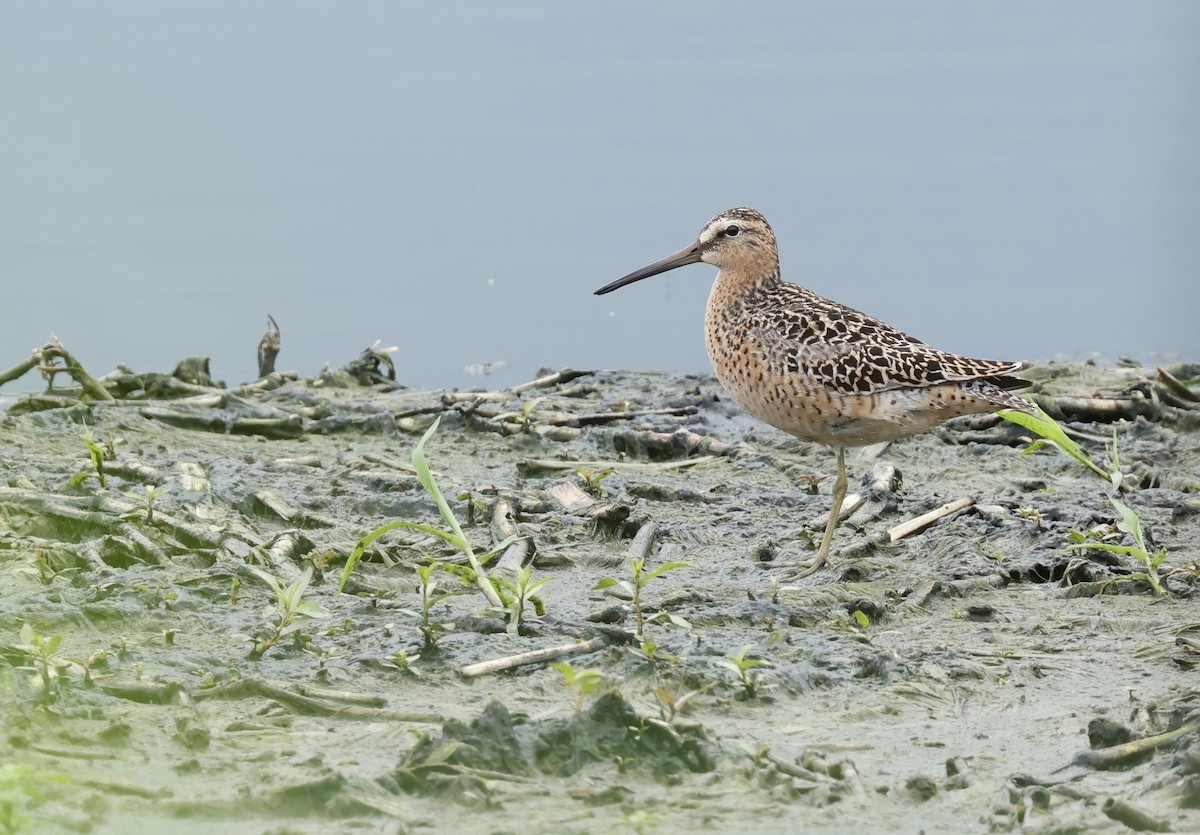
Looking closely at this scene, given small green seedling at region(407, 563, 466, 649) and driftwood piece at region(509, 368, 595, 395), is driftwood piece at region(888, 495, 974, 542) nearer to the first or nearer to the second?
small green seedling at region(407, 563, 466, 649)

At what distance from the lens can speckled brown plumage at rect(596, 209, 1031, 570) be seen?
5.26 meters

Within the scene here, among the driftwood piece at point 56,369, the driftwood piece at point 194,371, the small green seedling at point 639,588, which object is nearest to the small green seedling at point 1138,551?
the small green seedling at point 639,588

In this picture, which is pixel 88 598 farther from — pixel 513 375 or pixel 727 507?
pixel 513 375

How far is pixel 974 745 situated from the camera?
3359 mm

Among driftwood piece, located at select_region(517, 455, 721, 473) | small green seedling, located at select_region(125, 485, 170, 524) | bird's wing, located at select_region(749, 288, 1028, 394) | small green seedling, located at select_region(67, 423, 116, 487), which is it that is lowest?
driftwood piece, located at select_region(517, 455, 721, 473)

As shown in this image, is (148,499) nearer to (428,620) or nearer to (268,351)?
(428,620)

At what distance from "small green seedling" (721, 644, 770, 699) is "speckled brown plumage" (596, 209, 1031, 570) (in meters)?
1.35

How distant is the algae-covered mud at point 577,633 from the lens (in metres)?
2.89

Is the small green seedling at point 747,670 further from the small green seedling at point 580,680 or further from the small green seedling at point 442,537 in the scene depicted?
the small green seedling at point 442,537

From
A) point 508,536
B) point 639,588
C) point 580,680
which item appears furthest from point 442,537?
point 508,536

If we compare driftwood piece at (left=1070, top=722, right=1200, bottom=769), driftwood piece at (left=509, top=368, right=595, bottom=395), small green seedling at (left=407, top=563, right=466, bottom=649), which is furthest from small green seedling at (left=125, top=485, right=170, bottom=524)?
driftwood piece at (left=509, top=368, right=595, bottom=395)

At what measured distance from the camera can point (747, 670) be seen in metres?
3.65

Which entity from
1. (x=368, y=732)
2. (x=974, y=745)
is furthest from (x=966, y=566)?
(x=368, y=732)

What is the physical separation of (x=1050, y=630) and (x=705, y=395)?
12.1ft
